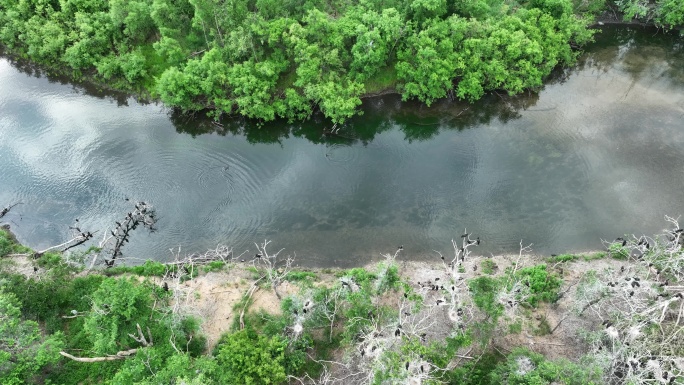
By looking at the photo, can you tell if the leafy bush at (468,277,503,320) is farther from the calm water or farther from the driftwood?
the driftwood

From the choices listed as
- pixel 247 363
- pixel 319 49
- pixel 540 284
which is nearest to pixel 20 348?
pixel 247 363

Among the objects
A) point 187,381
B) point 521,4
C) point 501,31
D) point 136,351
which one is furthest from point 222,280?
point 521,4

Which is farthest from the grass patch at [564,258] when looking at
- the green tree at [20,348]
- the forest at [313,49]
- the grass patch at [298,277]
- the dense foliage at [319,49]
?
the green tree at [20,348]

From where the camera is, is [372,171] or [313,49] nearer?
[313,49]

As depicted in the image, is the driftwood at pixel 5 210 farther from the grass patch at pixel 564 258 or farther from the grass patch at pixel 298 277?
the grass patch at pixel 564 258

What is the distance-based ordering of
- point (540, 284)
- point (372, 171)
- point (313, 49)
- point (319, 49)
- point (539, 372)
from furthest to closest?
point (319, 49), point (372, 171), point (313, 49), point (540, 284), point (539, 372)

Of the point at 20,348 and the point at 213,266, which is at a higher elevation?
the point at 20,348

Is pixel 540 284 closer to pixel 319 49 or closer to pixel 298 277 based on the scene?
pixel 298 277
